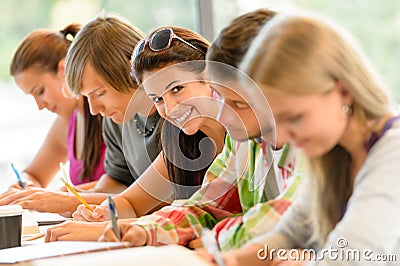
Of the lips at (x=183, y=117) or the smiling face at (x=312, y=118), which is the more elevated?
the smiling face at (x=312, y=118)

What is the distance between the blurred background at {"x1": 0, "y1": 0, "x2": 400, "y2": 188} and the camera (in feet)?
10.7

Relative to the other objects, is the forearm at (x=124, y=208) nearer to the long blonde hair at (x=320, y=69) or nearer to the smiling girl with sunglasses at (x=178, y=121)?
the smiling girl with sunglasses at (x=178, y=121)

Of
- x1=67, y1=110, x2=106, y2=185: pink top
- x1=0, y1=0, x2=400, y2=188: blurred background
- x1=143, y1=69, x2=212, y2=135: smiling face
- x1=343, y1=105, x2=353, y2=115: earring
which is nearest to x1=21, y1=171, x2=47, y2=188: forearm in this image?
x1=67, y1=110, x2=106, y2=185: pink top

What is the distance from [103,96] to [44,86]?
1.73ft

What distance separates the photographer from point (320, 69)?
99 cm

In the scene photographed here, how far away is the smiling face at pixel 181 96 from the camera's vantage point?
1554mm

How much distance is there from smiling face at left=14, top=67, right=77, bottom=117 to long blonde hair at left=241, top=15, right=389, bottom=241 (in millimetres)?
1412

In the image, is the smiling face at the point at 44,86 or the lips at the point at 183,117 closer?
the lips at the point at 183,117

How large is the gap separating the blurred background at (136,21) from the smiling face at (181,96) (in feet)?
5.51

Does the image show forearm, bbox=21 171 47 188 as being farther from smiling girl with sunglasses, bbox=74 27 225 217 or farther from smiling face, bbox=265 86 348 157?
smiling face, bbox=265 86 348 157

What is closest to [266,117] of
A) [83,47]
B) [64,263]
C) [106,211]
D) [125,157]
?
[64,263]

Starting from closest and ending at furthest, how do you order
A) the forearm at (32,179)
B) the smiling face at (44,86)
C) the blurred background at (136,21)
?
the smiling face at (44,86) < the forearm at (32,179) < the blurred background at (136,21)

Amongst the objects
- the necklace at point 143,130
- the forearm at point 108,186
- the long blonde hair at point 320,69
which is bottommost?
the forearm at point 108,186

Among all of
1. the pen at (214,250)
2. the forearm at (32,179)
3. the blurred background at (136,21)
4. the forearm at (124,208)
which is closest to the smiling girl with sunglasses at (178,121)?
the forearm at (124,208)
